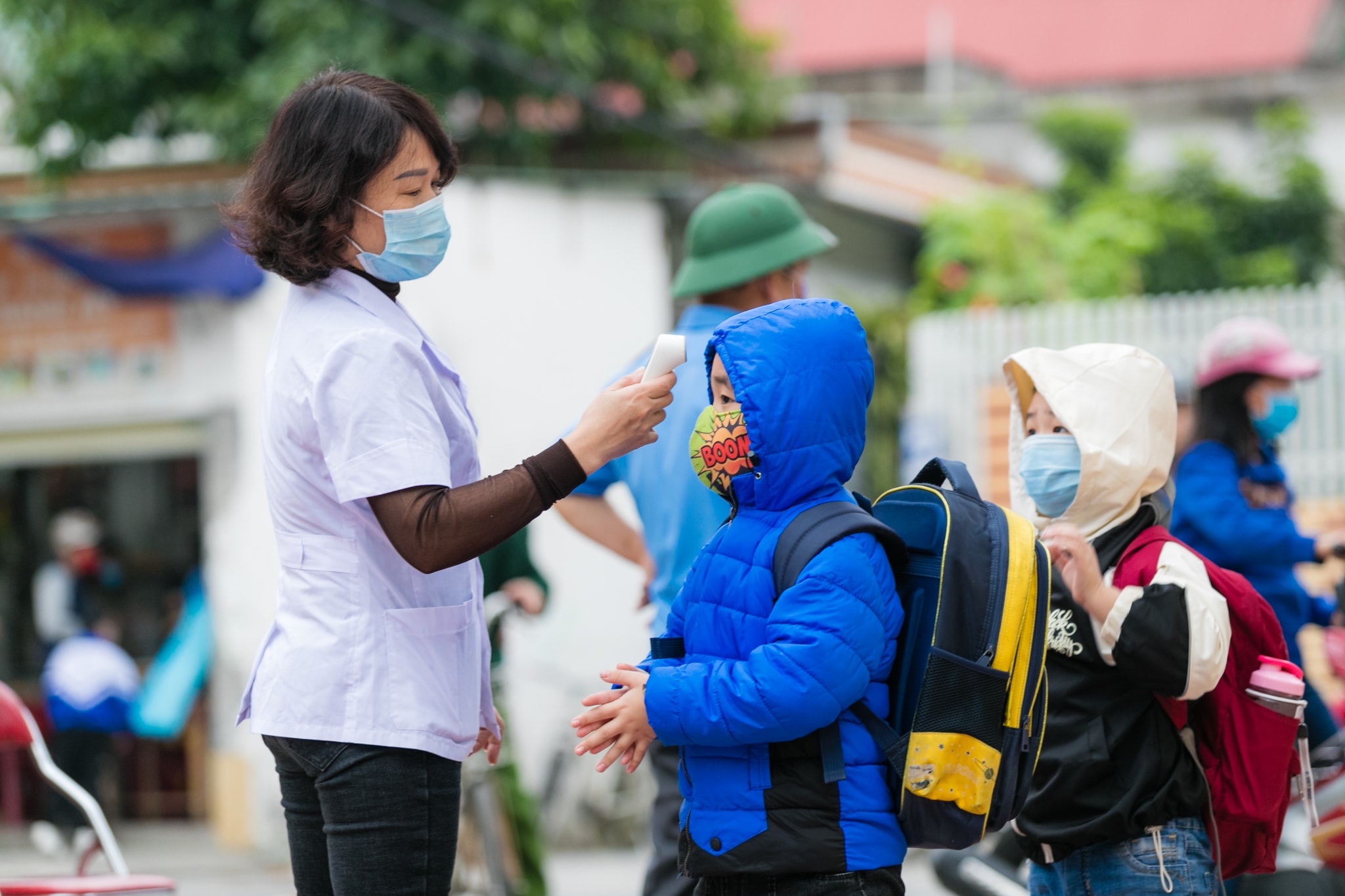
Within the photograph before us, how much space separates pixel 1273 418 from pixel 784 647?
2.64 meters

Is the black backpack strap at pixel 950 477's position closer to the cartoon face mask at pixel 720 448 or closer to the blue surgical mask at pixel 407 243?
the cartoon face mask at pixel 720 448

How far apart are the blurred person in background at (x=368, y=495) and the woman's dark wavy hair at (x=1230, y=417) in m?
2.41

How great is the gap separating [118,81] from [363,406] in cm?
942

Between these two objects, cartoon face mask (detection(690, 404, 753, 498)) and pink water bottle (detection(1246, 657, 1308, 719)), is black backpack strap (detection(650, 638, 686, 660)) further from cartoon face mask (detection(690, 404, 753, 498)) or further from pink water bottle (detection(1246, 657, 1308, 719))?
pink water bottle (detection(1246, 657, 1308, 719))

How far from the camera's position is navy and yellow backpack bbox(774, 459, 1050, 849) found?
7.22 feet

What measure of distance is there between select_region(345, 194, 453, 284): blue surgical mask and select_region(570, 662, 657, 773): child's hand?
773 mm

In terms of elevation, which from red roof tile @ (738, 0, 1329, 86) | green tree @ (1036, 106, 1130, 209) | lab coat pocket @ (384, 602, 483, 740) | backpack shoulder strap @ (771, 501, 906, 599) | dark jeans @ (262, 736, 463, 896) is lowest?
dark jeans @ (262, 736, 463, 896)

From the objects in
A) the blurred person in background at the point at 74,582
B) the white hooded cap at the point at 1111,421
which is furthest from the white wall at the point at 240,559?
the white hooded cap at the point at 1111,421

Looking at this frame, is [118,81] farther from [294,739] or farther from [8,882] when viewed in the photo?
[294,739]

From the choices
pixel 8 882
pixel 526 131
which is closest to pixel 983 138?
pixel 526 131

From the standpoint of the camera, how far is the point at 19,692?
1011 centimetres

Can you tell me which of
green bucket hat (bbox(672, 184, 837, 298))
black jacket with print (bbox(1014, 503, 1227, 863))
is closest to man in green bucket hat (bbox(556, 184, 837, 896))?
green bucket hat (bbox(672, 184, 837, 298))

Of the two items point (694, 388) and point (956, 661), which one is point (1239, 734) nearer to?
point (956, 661)

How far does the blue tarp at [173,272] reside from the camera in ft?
27.2
